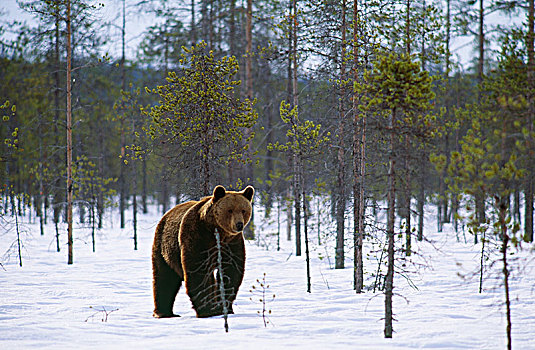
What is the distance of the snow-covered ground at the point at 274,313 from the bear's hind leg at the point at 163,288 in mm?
282

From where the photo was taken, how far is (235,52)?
22.4m

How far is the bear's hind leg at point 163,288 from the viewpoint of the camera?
7.96 meters

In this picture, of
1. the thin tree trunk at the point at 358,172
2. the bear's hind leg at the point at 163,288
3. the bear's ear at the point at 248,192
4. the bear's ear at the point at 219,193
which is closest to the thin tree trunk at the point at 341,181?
the thin tree trunk at the point at 358,172

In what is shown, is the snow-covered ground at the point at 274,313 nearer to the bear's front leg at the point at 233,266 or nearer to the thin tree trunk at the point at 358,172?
the bear's front leg at the point at 233,266

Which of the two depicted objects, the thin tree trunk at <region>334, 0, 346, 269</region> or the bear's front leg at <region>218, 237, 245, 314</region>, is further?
the thin tree trunk at <region>334, 0, 346, 269</region>

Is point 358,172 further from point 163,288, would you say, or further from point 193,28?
point 193,28

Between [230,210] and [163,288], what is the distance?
2.15 metres

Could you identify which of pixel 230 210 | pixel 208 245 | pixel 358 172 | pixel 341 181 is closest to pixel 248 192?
pixel 230 210

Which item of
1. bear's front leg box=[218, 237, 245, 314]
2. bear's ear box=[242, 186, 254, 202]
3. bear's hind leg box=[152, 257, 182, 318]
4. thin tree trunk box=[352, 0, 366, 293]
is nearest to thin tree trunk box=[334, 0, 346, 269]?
thin tree trunk box=[352, 0, 366, 293]

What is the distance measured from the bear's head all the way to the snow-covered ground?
1.45 metres

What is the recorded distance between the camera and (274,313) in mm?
8242

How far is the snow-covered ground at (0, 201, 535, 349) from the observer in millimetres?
6125

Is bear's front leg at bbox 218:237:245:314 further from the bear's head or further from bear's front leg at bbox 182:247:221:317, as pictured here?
the bear's head

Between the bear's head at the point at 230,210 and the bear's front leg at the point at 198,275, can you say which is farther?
the bear's front leg at the point at 198,275
